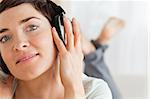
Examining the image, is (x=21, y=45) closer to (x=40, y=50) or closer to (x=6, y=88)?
(x=40, y=50)

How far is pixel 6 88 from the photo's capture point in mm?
1012

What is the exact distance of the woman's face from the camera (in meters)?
0.90

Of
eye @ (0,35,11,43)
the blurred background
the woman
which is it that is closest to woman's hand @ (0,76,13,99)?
the woman

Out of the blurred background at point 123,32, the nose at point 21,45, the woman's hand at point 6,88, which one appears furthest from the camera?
the blurred background at point 123,32

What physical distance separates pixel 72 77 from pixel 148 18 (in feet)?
3.56

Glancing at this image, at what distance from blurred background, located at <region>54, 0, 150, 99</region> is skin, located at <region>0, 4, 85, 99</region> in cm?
95

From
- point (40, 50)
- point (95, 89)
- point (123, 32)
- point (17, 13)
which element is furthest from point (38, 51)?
point (123, 32)

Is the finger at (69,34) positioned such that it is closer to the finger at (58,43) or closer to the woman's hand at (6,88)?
the finger at (58,43)

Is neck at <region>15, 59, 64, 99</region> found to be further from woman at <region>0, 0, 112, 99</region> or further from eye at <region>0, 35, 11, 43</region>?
eye at <region>0, 35, 11, 43</region>

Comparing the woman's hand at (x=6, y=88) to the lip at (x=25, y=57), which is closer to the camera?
the lip at (x=25, y=57)

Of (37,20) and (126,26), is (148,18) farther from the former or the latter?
(37,20)

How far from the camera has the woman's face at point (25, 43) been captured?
2.95 feet

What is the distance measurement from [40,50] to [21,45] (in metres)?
0.06

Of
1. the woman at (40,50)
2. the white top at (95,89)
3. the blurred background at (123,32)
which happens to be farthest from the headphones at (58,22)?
the blurred background at (123,32)
